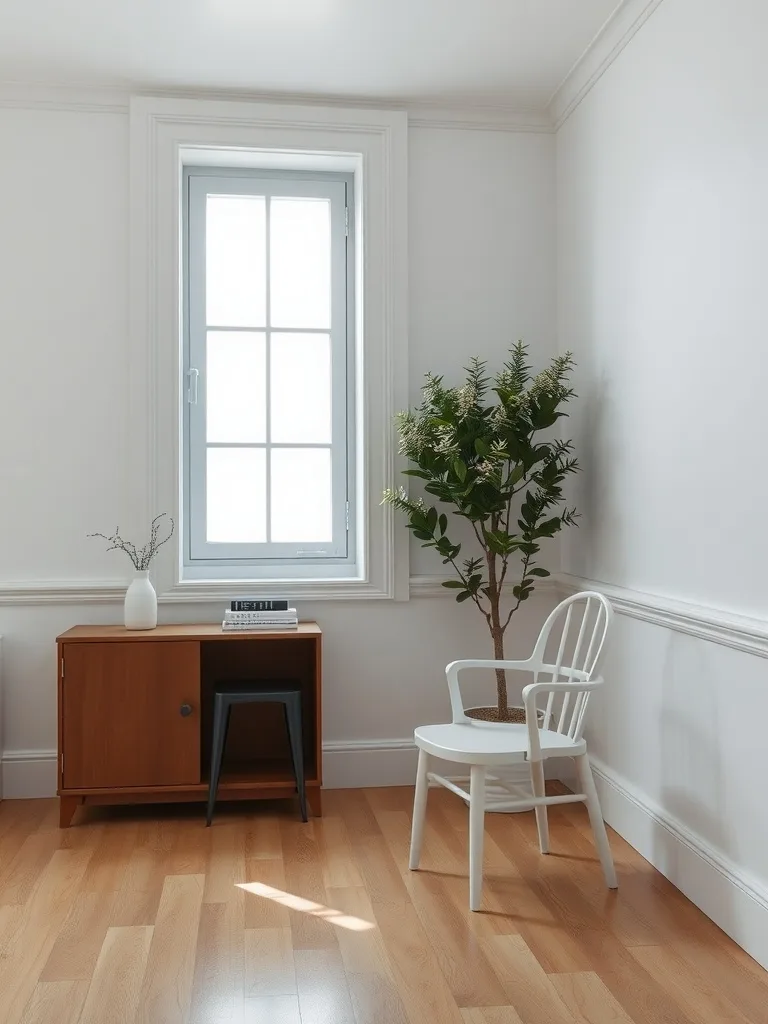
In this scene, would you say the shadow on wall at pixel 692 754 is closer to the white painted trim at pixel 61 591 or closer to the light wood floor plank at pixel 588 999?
the light wood floor plank at pixel 588 999

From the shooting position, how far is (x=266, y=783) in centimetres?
339

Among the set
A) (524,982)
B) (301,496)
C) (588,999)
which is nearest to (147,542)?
(301,496)

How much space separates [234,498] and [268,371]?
1.79 ft

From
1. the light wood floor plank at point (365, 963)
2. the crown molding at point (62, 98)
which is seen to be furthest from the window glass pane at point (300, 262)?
the light wood floor plank at point (365, 963)

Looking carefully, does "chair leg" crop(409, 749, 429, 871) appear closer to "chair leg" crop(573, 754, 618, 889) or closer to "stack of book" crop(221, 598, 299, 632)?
"chair leg" crop(573, 754, 618, 889)

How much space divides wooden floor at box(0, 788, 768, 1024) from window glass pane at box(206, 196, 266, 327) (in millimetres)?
1995

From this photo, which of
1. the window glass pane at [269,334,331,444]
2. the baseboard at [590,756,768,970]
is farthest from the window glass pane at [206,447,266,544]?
the baseboard at [590,756,768,970]

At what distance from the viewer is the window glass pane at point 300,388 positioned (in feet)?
12.9

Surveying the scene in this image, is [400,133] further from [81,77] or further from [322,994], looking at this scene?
[322,994]

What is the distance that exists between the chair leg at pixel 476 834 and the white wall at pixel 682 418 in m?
0.60

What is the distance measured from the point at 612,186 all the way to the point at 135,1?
5.59 feet

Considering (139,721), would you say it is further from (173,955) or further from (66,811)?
(173,955)

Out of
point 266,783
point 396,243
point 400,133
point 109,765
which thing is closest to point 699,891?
point 266,783

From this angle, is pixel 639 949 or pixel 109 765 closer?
pixel 639 949
